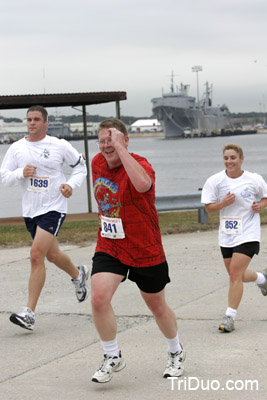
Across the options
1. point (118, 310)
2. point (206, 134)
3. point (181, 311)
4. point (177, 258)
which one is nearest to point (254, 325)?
point (181, 311)

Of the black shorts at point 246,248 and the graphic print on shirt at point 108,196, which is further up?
the graphic print on shirt at point 108,196

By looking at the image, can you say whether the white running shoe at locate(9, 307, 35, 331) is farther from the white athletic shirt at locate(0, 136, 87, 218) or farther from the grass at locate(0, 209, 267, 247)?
the grass at locate(0, 209, 267, 247)

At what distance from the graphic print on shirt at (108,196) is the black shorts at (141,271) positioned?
0.30 meters

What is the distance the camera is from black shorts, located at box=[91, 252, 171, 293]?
5168mm

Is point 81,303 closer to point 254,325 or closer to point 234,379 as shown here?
point 254,325

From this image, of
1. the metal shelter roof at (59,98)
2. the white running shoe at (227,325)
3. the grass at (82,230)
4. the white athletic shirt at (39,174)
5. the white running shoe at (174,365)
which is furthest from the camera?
the metal shelter roof at (59,98)

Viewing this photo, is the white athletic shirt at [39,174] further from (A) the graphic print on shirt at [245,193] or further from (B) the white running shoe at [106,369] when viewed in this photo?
(B) the white running shoe at [106,369]

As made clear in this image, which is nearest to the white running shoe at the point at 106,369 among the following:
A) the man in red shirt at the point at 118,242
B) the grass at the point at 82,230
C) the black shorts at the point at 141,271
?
the man in red shirt at the point at 118,242

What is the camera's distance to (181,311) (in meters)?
7.53

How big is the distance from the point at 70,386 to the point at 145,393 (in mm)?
539

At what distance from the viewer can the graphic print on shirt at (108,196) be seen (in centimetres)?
510

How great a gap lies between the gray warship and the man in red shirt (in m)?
160

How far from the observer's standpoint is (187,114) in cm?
17388

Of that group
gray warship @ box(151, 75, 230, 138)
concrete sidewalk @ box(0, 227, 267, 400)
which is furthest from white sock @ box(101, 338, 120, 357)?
gray warship @ box(151, 75, 230, 138)
